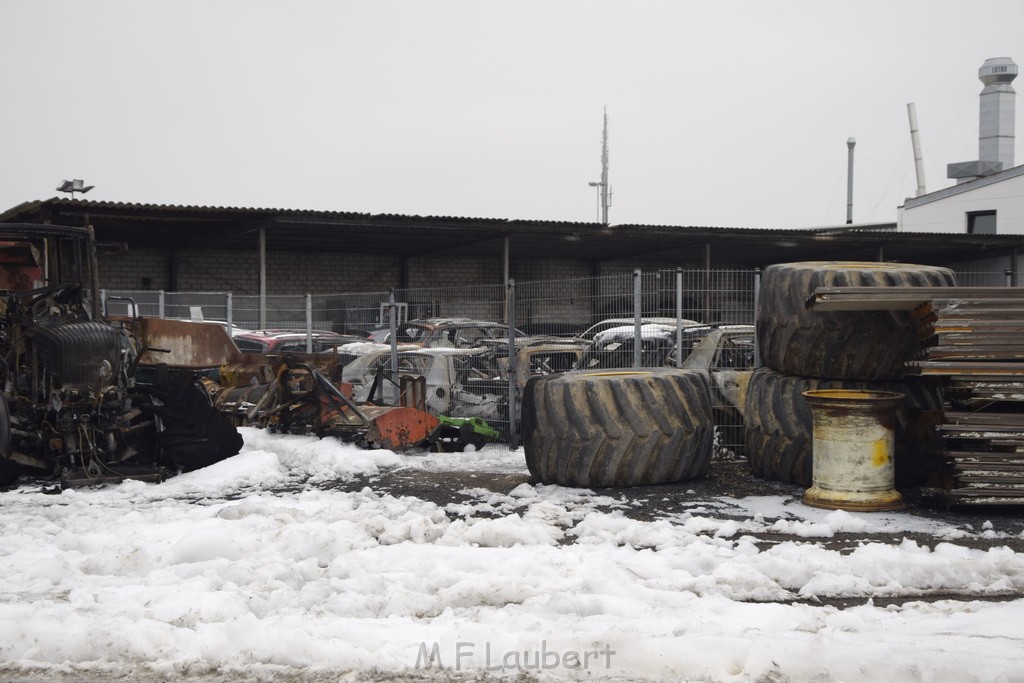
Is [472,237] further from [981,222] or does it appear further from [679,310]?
[981,222]

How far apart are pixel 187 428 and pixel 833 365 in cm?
579

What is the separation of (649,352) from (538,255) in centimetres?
1696

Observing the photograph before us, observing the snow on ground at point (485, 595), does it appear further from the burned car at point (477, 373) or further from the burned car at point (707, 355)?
the burned car at point (477, 373)

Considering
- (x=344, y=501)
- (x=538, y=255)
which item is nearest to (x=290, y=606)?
(x=344, y=501)

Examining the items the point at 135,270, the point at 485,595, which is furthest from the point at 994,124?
the point at 485,595

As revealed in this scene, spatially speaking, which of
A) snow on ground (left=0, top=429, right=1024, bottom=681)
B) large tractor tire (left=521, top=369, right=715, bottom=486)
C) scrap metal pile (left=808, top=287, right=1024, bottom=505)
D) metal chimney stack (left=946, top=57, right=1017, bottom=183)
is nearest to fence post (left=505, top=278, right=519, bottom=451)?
large tractor tire (left=521, top=369, right=715, bottom=486)

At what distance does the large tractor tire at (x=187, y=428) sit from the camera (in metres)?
8.36

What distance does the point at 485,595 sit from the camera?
4.46 metres

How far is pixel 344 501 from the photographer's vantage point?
22.3 feet

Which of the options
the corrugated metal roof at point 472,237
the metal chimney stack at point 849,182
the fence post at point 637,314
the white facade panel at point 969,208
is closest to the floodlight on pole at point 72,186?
the corrugated metal roof at point 472,237

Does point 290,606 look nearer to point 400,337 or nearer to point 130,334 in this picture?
point 130,334

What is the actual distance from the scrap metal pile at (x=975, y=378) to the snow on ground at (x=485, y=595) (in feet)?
1.79

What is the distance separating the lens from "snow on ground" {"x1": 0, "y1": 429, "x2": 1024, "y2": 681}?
3684 millimetres

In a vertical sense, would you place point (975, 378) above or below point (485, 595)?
above
